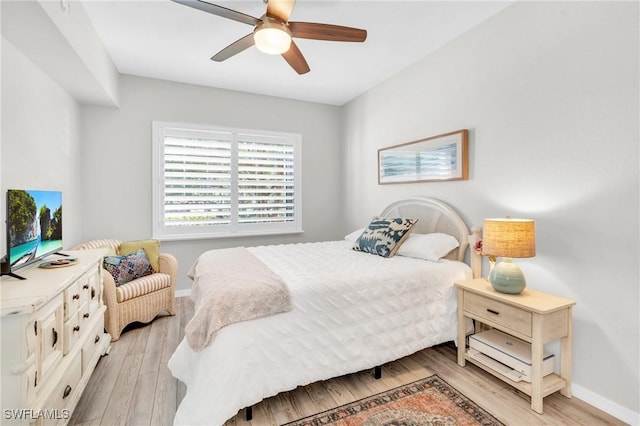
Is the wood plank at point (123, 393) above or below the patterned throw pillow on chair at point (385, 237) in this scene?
below

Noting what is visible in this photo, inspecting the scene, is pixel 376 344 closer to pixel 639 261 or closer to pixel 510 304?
pixel 510 304

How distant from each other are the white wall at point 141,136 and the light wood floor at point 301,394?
1574 mm

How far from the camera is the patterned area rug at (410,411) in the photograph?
1.70 metres

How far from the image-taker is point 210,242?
3.95 meters

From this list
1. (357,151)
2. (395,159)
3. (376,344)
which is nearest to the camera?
(376,344)

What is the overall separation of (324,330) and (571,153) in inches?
77.9

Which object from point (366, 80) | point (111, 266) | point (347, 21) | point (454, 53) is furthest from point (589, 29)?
point (111, 266)

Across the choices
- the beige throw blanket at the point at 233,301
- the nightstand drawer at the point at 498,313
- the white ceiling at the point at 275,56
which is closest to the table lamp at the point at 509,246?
the nightstand drawer at the point at 498,313

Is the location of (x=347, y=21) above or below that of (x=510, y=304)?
above

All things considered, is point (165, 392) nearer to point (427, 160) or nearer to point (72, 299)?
point (72, 299)

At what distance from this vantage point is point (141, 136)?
362 centimetres

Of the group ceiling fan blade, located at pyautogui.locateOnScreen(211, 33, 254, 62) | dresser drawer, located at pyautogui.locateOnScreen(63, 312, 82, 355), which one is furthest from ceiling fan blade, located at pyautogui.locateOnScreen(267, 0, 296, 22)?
dresser drawer, located at pyautogui.locateOnScreen(63, 312, 82, 355)

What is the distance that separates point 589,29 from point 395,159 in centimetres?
190

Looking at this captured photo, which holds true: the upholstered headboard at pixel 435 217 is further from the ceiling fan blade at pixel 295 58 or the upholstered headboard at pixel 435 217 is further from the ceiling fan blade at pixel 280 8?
the ceiling fan blade at pixel 280 8
